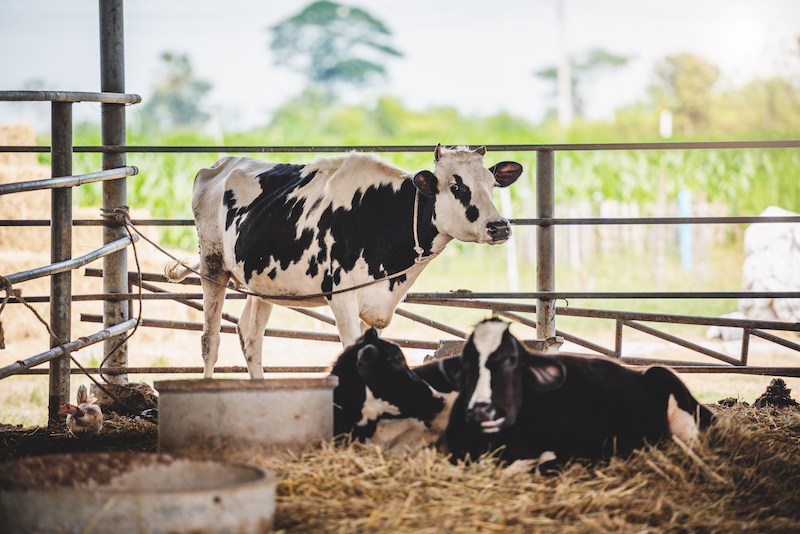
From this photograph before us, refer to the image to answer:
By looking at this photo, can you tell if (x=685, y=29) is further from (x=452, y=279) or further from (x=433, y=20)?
(x=452, y=279)

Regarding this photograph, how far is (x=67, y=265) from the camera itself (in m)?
4.35

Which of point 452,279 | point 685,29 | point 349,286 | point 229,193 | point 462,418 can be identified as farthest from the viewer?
point 685,29

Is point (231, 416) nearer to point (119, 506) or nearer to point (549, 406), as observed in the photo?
point (119, 506)

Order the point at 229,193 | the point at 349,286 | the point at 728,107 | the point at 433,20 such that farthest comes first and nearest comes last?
1. the point at 433,20
2. the point at 728,107
3. the point at 229,193
4. the point at 349,286

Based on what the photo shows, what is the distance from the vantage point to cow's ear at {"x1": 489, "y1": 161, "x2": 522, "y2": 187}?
457 centimetres

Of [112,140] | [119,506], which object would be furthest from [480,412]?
[112,140]

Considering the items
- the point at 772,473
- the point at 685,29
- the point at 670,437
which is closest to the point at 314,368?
the point at 670,437

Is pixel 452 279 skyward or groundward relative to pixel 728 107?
groundward

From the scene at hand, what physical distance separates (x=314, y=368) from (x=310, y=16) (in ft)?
169

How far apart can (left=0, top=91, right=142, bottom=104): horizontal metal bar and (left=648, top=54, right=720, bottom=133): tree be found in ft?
103

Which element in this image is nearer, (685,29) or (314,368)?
(314,368)

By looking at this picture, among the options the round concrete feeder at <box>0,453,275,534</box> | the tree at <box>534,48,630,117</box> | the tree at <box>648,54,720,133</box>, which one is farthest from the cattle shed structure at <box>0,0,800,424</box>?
the tree at <box>534,48,630,117</box>

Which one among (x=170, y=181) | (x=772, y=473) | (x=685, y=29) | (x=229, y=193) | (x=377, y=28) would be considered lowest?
(x=772, y=473)

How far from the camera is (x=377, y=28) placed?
54.0 meters
